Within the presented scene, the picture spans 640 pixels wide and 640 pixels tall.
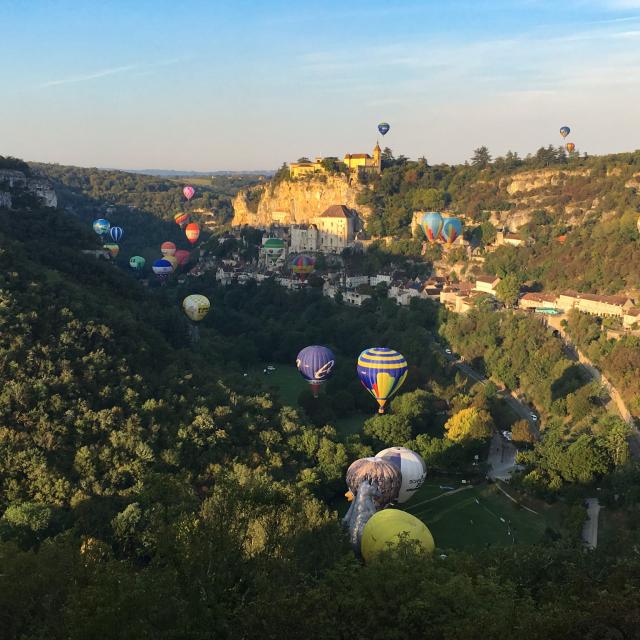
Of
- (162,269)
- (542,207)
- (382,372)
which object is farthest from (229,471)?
(542,207)

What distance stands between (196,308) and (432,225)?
58.3 feet

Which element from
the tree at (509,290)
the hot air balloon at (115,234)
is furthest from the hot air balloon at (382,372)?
the hot air balloon at (115,234)

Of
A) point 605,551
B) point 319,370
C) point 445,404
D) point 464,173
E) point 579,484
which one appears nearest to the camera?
point 605,551

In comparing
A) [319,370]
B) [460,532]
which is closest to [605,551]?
[460,532]

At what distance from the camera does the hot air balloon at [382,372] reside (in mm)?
28984

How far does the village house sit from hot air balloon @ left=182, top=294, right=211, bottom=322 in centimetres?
1679

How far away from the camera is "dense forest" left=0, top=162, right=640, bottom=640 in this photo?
360 inches

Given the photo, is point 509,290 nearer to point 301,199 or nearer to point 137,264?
point 301,199

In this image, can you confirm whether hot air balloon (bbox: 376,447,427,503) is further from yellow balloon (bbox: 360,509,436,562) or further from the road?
the road

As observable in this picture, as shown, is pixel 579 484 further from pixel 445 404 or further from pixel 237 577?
pixel 237 577

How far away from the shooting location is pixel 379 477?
20.3m

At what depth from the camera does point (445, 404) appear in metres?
30.1

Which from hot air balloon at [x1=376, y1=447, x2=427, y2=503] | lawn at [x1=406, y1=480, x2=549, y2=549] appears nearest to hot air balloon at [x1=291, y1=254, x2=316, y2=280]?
lawn at [x1=406, y1=480, x2=549, y2=549]

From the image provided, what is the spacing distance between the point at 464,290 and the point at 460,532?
24.6 m
